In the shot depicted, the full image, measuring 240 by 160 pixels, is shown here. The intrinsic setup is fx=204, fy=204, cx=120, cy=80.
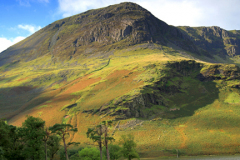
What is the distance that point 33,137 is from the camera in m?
40.9

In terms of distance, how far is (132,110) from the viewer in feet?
376

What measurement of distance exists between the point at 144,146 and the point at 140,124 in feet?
60.5

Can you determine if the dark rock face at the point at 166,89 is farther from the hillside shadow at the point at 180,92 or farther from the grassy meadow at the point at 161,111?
the grassy meadow at the point at 161,111

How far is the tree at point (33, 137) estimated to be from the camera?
40.5 metres

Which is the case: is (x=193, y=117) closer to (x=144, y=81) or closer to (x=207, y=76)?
(x=144, y=81)

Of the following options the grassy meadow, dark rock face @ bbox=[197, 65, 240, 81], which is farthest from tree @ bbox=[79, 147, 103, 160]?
dark rock face @ bbox=[197, 65, 240, 81]

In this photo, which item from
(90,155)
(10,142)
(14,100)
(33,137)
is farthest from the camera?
(14,100)

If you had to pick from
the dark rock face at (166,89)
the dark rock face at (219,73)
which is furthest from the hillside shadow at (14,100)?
the dark rock face at (219,73)

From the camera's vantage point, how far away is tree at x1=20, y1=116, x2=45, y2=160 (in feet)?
133

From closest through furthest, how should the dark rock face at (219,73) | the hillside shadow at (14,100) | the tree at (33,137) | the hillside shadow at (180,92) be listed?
the tree at (33,137), the hillside shadow at (180,92), the dark rock face at (219,73), the hillside shadow at (14,100)

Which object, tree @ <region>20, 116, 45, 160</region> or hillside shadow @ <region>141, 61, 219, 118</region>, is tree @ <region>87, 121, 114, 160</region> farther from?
hillside shadow @ <region>141, 61, 219, 118</region>

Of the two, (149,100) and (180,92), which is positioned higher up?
(180,92)

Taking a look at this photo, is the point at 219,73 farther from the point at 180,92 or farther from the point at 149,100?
the point at 149,100

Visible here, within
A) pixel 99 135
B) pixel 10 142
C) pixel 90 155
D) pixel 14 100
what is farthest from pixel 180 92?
pixel 14 100
